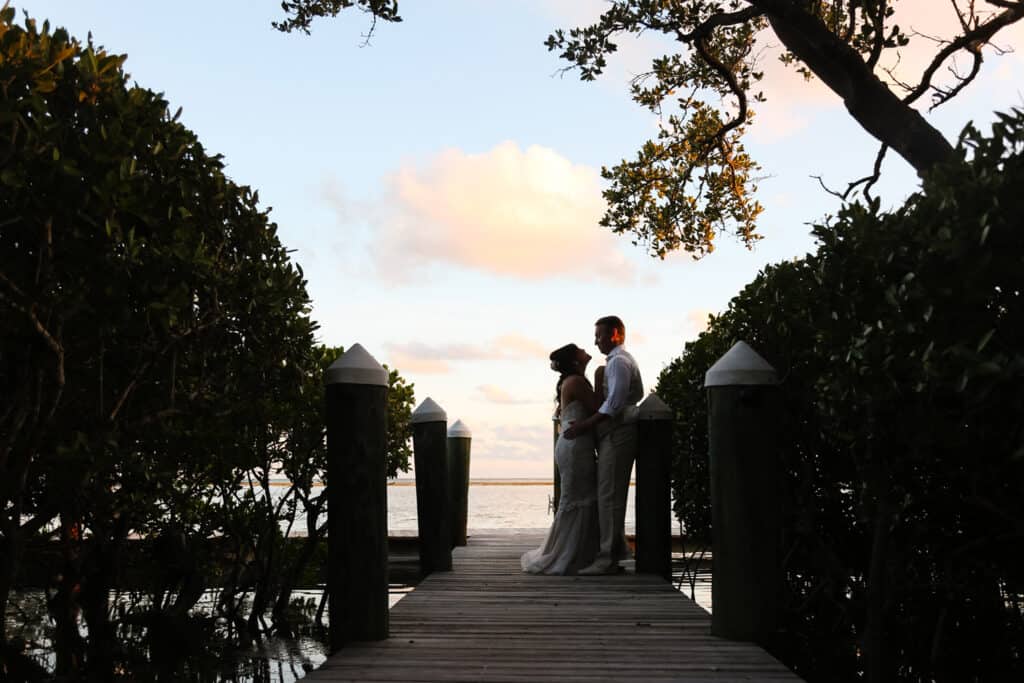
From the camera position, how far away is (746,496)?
18.2 ft

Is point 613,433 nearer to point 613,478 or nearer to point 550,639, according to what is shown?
point 613,478

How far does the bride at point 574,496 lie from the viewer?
9.03 m

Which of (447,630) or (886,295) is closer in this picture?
(886,295)

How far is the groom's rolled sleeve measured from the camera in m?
8.72

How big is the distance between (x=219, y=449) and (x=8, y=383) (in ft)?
6.65

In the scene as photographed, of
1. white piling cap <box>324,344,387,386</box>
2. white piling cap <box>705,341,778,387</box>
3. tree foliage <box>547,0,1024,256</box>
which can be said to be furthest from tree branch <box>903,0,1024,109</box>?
white piling cap <box>324,344,387,386</box>

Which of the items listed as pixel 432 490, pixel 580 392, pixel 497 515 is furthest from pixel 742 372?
pixel 497 515

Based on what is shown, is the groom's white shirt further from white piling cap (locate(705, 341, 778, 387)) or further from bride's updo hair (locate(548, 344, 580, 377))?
white piling cap (locate(705, 341, 778, 387))

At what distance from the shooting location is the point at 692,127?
46.1 ft

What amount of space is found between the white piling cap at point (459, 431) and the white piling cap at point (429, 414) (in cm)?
328

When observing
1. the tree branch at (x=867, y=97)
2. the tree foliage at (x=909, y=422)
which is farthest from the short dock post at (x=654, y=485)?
the tree branch at (x=867, y=97)

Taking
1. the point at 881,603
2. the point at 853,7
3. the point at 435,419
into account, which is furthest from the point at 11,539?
the point at 853,7

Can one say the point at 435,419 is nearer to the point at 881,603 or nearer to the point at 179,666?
the point at 179,666

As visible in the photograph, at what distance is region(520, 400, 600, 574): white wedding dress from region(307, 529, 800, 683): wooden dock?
0.44 meters
